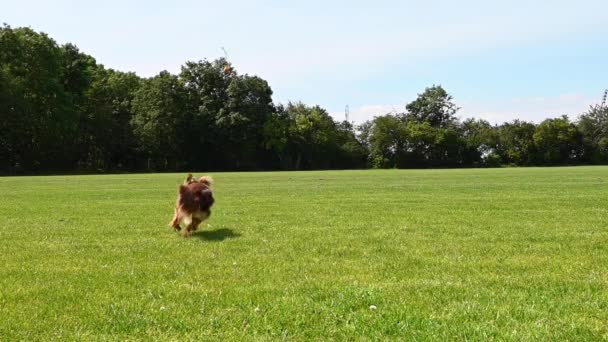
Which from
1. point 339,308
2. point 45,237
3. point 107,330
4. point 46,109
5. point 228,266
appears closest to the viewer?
point 107,330

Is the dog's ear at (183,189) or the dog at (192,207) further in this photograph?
the dog's ear at (183,189)

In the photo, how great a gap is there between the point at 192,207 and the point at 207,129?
71.8 metres

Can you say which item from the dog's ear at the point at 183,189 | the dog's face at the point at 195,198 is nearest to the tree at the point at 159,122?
the dog's ear at the point at 183,189

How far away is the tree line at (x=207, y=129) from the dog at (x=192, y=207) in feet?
189

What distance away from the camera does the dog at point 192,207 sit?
11.7 m

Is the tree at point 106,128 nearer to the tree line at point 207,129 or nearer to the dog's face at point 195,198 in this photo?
the tree line at point 207,129

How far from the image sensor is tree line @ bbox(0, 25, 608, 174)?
219 ft

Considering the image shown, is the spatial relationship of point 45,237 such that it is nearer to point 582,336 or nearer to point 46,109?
point 582,336

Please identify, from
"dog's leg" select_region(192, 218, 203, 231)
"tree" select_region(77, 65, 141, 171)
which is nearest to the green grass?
"dog's leg" select_region(192, 218, 203, 231)

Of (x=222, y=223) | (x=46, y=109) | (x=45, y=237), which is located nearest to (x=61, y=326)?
(x=45, y=237)

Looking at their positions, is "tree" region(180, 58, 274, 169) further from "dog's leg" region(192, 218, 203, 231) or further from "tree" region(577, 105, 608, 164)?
"dog's leg" region(192, 218, 203, 231)

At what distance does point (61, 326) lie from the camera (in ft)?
17.8

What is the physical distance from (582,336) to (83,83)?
78068 millimetres

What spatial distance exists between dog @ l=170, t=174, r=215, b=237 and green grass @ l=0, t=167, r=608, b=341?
28 centimetres
